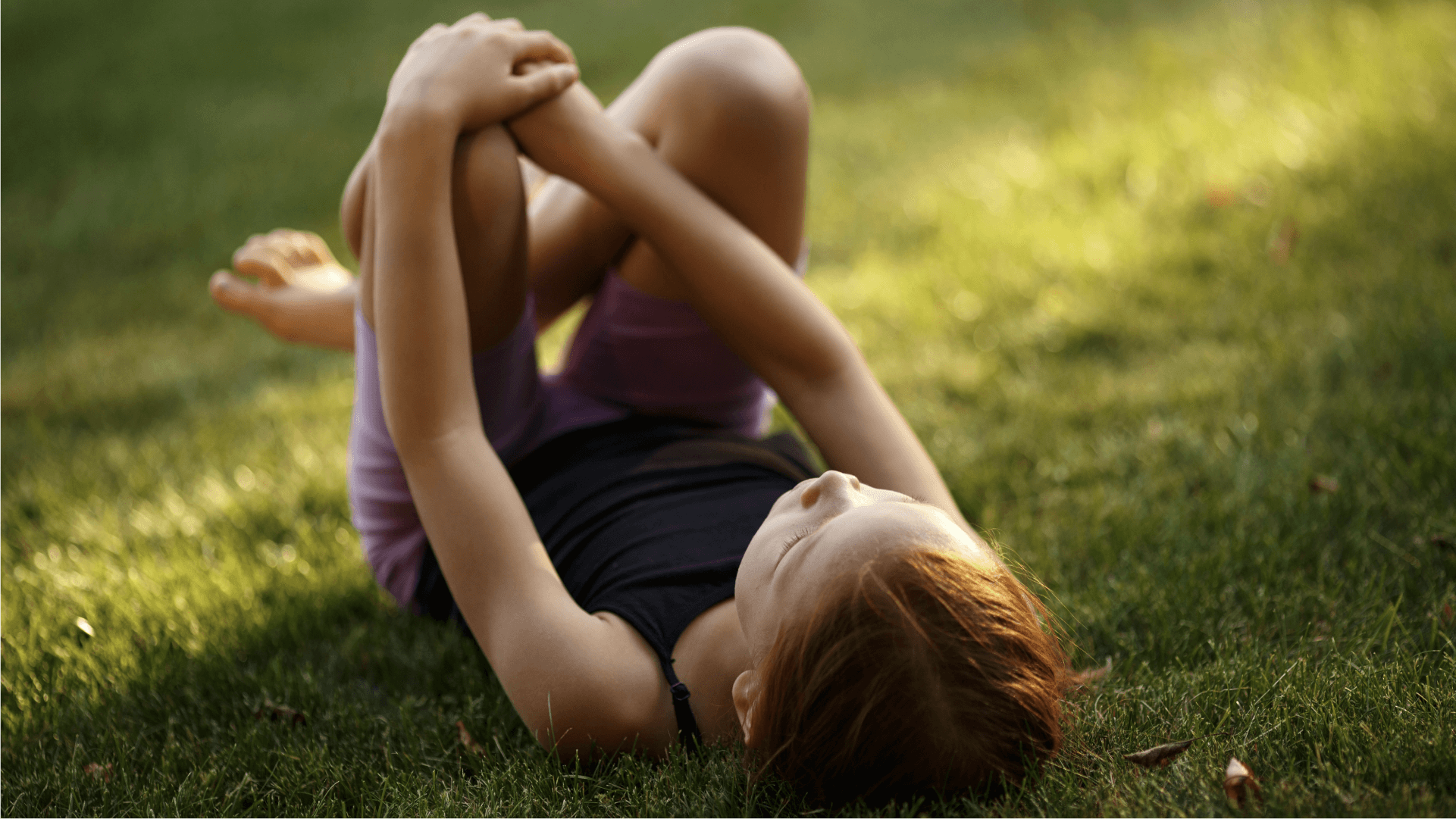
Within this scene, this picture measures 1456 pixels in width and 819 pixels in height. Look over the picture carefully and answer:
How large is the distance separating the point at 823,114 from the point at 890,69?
112 cm

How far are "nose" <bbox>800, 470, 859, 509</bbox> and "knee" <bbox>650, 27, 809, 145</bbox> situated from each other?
896 mm

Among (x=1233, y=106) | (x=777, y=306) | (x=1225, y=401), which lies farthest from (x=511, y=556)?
(x=1233, y=106)

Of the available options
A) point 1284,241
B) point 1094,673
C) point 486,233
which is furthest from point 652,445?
point 1284,241

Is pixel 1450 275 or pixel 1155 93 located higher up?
pixel 1155 93

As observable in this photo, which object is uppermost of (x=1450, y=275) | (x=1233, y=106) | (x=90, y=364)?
(x=1233, y=106)

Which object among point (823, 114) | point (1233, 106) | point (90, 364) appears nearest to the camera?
point (90, 364)

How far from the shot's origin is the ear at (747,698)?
1.40 m

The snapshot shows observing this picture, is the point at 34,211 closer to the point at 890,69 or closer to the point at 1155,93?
the point at 890,69

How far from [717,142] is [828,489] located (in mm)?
923

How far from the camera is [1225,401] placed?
2816 mm

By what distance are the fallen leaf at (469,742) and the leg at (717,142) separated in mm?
938

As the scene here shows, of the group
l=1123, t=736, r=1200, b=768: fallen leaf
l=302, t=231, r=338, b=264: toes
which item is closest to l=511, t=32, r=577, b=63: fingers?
l=302, t=231, r=338, b=264: toes

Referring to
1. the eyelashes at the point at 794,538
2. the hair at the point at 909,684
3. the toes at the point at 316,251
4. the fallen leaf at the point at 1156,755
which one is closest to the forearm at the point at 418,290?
the eyelashes at the point at 794,538

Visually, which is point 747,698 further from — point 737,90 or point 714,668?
point 737,90
